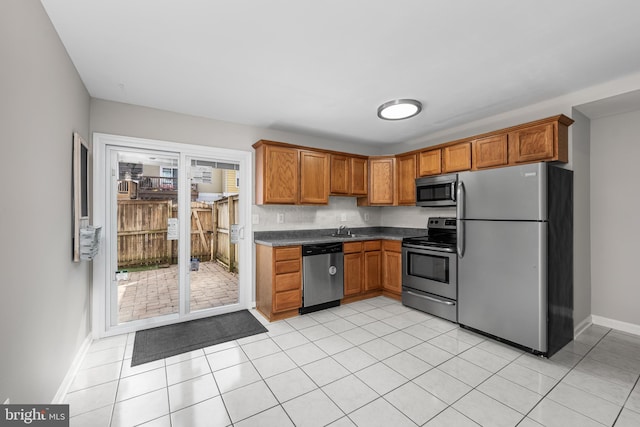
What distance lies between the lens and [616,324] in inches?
123

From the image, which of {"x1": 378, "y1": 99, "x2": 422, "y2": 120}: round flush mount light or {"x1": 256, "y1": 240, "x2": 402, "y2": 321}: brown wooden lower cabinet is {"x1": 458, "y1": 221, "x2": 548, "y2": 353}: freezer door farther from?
{"x1": 378, "y1": 99, "x2": 422, "y2": 120}: round flush mount light

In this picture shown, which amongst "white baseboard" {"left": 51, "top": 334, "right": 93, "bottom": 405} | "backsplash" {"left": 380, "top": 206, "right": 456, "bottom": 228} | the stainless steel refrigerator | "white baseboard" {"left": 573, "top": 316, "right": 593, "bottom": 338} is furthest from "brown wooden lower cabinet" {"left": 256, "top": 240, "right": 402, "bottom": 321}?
"white baseboard" {"left": 573, "top": 316, "right": 593, "bottom": 338}

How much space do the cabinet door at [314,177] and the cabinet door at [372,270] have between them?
110 centimetres

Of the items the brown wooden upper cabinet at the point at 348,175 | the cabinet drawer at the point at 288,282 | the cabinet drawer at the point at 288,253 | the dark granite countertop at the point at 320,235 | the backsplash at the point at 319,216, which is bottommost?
the cabinet drawer at the point at 288,282

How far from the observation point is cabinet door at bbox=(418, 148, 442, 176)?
153 inches

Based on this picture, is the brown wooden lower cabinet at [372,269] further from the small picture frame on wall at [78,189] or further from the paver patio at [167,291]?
the small picture frame on wall at [78,189]

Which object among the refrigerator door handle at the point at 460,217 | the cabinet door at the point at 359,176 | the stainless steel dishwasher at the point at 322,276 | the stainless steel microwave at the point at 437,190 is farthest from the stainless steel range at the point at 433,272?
the cabinet door at the point at 359,176

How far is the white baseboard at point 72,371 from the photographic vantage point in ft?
6.37

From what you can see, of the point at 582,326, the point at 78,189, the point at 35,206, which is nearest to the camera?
the point at 35,206

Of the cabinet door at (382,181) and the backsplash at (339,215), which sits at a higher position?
the cabinet door at (382,181)

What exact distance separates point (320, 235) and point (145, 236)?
7.88 feet

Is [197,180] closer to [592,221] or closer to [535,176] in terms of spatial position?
[535,176]

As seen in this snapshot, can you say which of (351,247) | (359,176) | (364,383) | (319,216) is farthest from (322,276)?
(359,176)

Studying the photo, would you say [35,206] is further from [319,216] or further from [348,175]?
[348,175]
